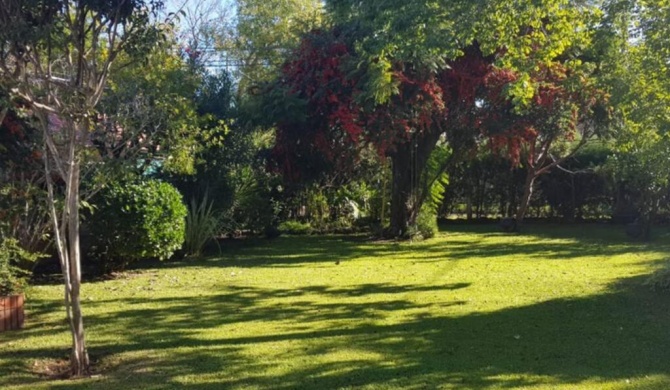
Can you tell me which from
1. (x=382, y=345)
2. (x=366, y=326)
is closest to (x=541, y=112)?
(x=366, y=326)

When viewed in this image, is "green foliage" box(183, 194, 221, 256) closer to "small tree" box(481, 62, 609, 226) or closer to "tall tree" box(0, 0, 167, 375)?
"small tree" box(481, 62, 609, 226)

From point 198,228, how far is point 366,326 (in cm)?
722

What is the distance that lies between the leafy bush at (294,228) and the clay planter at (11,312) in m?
10.6

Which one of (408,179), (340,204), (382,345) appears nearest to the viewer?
(382,345)

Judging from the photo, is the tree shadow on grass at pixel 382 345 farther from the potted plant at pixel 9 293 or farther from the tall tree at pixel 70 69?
the tall tree at pixel 70 69

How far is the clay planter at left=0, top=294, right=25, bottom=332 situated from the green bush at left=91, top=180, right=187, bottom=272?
3360mm

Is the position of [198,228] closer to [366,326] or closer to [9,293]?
[9,293]

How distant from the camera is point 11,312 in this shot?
7.19 meters

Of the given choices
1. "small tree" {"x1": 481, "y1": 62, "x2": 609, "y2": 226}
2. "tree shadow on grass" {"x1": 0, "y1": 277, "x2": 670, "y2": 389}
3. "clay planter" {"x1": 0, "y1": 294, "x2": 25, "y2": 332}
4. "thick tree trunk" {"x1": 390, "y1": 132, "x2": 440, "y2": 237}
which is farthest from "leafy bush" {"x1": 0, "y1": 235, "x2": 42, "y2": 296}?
"thick tree trunk" {"x1": 390, "y1": 132, "x2": 440, "y2": 237}

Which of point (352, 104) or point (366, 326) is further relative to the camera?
point (352, 104)

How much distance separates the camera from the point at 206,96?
50.8 feet

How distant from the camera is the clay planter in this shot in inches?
279

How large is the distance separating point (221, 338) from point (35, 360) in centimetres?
176

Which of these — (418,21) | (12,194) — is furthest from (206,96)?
(418,21)
